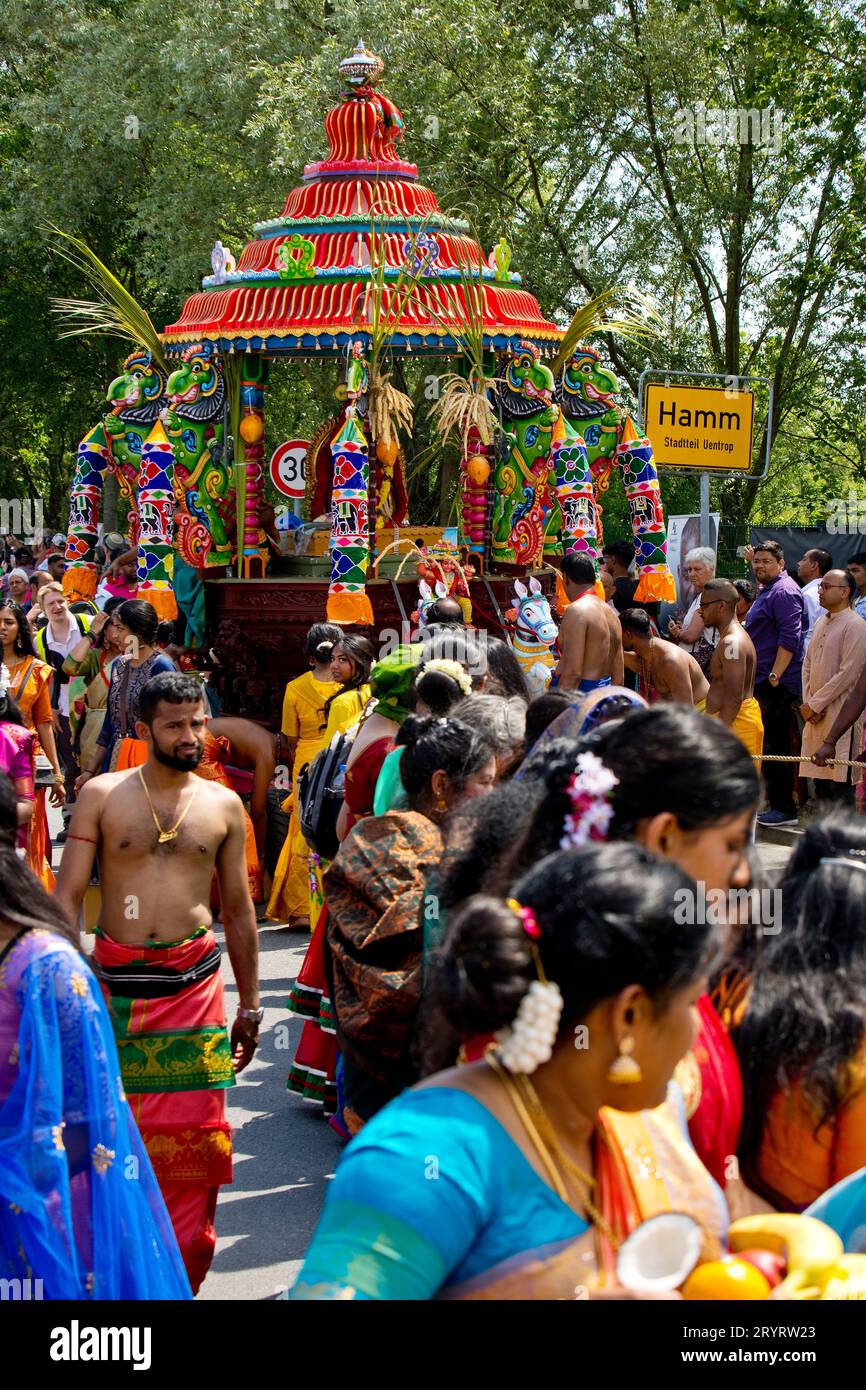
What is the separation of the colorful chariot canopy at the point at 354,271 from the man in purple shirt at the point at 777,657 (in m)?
2.65

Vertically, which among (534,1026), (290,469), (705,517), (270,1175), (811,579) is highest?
(290,469)

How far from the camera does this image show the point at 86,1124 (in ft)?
10.8

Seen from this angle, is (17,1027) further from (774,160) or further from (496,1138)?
(774,160)

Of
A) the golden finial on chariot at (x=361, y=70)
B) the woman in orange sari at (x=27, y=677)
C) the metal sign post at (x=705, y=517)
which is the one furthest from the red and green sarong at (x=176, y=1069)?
the golden finial on chariot at (x=361, y=70)

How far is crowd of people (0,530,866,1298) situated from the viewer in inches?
79.8

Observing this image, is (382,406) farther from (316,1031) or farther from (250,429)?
(316,1031)

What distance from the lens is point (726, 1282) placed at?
2.03 metres

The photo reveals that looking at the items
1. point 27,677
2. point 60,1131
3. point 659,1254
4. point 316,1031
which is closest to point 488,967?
point 659,1254

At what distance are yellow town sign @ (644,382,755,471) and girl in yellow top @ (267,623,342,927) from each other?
482cm

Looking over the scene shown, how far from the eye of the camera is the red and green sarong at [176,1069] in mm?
4691

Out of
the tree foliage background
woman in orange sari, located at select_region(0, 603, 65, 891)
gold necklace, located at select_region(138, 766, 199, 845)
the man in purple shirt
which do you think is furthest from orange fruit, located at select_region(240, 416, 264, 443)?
gold necklace, located at select_region(138, 766, 199, 845)

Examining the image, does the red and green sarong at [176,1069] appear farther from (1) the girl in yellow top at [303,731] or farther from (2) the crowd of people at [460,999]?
(1) the girl in yellow top at [303,731]

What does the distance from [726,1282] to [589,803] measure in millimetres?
918
